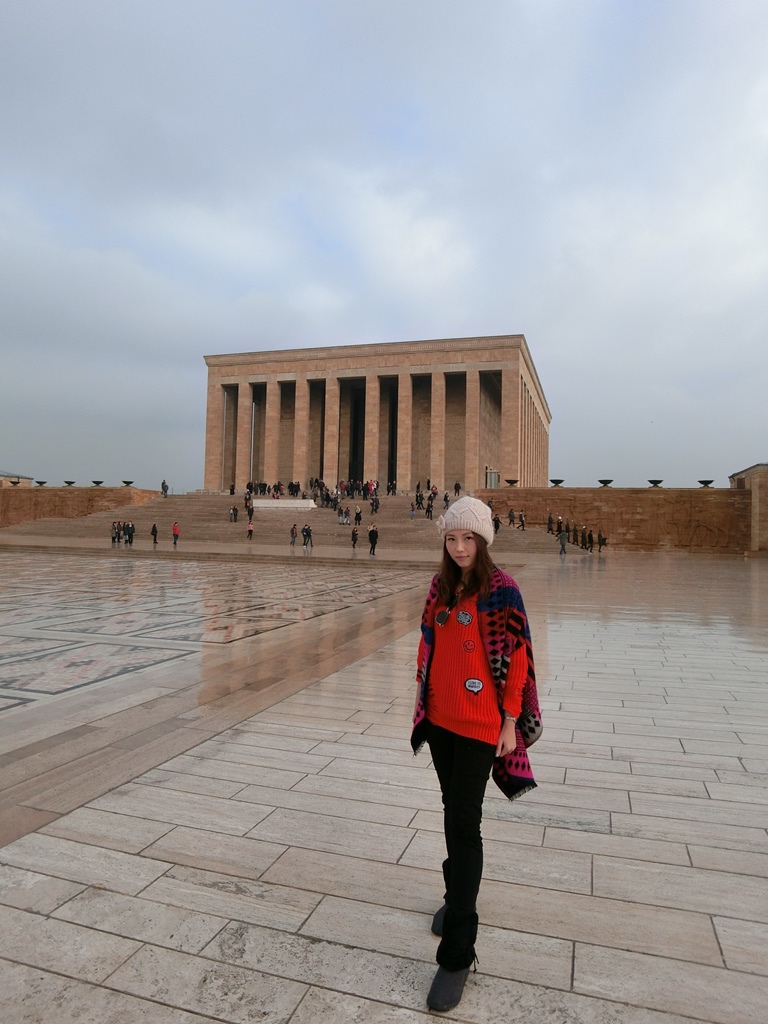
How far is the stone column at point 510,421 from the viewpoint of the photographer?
40.3 meters

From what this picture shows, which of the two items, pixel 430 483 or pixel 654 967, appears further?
pixel 430 483

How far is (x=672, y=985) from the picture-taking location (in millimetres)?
1849

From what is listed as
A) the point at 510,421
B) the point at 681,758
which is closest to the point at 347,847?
the point at 681,758

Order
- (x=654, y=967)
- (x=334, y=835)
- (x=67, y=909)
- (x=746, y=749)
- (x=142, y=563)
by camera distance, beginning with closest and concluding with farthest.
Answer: (x=654, y=967), (x=67, y=909), (x=334, y=835), (x=746, y=749), (x=142, y=563)

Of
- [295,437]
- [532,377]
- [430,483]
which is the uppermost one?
[532,377]

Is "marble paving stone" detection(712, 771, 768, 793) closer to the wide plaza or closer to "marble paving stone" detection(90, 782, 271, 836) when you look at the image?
the wide plaza

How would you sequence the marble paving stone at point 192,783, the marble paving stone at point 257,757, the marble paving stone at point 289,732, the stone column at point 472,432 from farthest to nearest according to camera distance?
the stone column at point 472,432, the marble paving stone at point 289,732, the marble paving stone at point 257,757, the marble paving stone at point 192,783

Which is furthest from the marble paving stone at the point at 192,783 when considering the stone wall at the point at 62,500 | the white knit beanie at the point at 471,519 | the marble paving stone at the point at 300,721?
the stone wall at the point at 62,500

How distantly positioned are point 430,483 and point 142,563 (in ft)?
81.0

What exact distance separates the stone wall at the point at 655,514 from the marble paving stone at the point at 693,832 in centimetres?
2966

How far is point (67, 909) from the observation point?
219 cm

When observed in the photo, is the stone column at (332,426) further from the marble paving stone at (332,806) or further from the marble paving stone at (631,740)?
the marble paving stone at (332,806)

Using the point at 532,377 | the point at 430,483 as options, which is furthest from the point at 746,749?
the point at 532,377

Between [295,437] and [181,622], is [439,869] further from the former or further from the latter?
[295,437]
